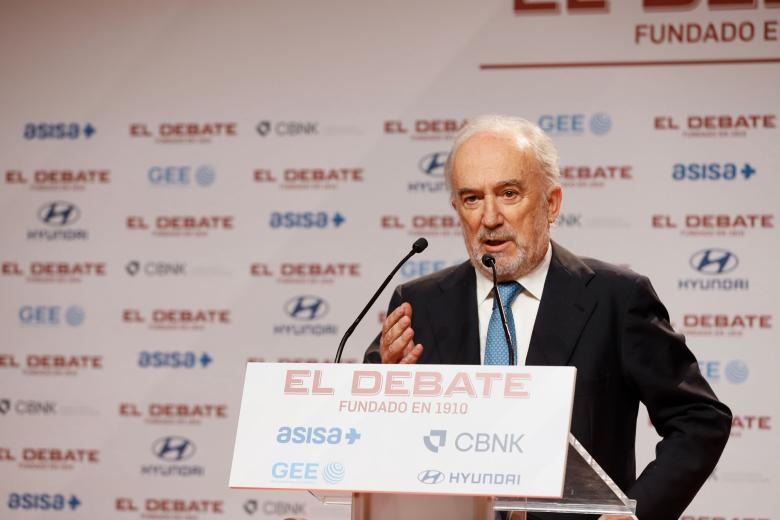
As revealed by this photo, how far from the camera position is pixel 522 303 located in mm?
2625

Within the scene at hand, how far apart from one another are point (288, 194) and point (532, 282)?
2475 mm

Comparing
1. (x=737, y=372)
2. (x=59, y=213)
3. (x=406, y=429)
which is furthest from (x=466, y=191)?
(x=59, y=213)

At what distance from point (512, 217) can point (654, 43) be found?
250 cm

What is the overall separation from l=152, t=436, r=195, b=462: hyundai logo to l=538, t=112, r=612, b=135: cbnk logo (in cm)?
240

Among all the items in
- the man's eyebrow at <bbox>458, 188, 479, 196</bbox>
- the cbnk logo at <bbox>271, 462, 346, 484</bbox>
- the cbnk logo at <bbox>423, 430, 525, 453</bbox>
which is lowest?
the cbnk logo at <bbox>271, 462, 346, 484</bbox>

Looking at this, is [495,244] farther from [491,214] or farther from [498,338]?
[498,338]

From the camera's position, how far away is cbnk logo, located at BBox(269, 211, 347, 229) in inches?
192

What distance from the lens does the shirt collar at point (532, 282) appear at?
8.62ft

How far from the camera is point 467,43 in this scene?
486 centimetres

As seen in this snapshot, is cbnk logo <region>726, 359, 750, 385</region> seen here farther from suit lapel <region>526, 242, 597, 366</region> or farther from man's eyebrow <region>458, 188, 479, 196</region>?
man's eyebrow <region>458, 188, 479, 196</region>

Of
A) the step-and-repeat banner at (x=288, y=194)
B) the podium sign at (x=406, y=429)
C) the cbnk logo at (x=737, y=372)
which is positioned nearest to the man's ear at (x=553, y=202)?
the podium sign at (x=406, y=429)

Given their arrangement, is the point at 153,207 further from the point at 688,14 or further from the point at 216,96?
the point at 688,14

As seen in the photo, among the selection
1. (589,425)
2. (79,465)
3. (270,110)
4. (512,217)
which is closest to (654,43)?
(270,110)

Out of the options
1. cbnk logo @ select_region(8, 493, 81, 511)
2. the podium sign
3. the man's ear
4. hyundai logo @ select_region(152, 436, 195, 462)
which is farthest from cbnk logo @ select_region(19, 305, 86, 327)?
the podium sign
